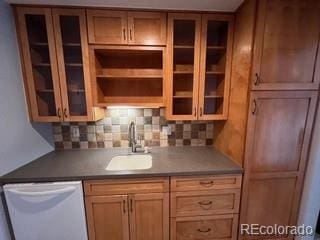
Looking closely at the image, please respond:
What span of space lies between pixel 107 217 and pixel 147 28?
1.65 metres

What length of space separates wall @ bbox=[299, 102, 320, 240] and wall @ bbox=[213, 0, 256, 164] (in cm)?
59

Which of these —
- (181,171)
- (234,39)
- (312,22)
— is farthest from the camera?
(234,39)

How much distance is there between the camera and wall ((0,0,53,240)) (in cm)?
125

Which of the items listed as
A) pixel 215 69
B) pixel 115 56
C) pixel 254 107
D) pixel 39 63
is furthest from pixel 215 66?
pixel 39 63

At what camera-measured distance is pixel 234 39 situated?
1.46 meters

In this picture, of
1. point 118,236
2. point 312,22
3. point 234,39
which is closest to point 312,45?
point 312,22

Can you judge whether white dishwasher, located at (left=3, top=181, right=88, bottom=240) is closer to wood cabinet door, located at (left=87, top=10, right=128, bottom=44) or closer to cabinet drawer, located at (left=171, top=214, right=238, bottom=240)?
cabinet drawer, located at (left=171, top=214, right=238, bottom=240)

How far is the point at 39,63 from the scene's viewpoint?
1435 millimetres

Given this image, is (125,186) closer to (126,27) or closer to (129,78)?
(129,78)

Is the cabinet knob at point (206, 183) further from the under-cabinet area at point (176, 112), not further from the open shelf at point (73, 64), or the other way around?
the open shelf at point (73, 64)

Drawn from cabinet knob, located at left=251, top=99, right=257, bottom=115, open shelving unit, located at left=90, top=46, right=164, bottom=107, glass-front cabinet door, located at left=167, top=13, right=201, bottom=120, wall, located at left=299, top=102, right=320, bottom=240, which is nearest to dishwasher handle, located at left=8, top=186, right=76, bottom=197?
open shelving unit, located at left=90, top=46, right=164, bottom=107

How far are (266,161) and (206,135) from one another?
2.22 feet

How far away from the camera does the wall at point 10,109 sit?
4.11 ft

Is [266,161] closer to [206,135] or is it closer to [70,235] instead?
[206,135]
